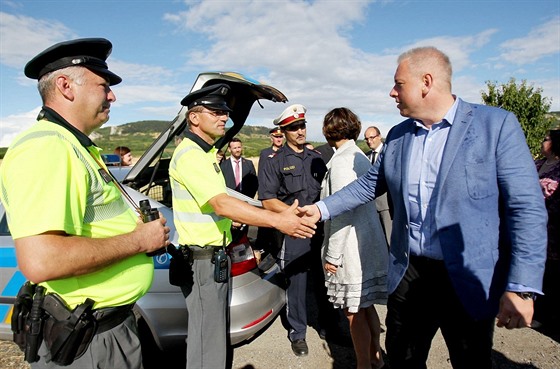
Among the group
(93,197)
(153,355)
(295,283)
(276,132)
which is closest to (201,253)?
(93,197)

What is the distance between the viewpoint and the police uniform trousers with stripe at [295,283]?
3.45 m

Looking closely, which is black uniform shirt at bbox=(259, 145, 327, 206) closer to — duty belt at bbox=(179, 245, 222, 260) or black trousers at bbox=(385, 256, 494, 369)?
duty belt at bbox=(179, 245, 222, 260)

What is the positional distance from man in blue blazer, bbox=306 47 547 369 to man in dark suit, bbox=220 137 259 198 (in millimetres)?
4891

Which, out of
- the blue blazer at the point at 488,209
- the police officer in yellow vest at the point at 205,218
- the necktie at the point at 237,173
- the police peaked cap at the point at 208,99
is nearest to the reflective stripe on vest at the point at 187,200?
the police officer in yellow vest at the point at 205,218

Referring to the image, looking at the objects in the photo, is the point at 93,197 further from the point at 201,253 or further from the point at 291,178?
the point at 291,178

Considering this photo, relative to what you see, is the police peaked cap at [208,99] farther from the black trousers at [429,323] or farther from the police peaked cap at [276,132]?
the police peaked cap at [276,132]

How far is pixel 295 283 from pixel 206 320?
138 centimetres

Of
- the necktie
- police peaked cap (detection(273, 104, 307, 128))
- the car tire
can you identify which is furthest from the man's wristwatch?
the necktie

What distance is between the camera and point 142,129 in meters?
117

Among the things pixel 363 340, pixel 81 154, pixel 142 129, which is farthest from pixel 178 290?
pixel 142 129

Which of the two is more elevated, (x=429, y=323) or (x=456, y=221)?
(x=456, y=221)

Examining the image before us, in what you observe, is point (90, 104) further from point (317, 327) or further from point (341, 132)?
point (317, 327)

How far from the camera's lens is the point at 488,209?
1.74 m

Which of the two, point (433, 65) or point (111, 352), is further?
point (433, 65)
